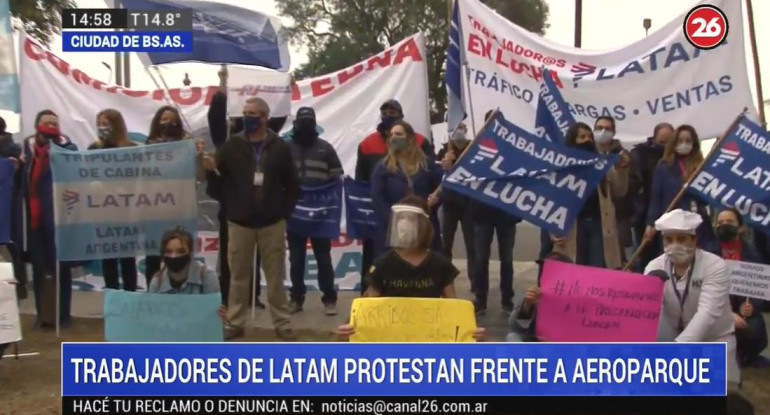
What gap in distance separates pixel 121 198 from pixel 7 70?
81.5 inches

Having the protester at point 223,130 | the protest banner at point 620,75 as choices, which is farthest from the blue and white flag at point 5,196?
the protest banner at point 620,75

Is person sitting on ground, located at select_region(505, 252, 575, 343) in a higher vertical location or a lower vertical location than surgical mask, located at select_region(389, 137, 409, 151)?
lower

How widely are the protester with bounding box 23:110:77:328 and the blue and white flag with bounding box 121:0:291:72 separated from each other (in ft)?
4.16

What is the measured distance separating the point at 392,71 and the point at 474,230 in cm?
216

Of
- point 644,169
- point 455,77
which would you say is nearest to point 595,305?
point 644,169

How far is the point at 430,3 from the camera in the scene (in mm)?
39656

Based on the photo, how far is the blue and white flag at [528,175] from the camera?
7.37 m

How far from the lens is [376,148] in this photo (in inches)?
344

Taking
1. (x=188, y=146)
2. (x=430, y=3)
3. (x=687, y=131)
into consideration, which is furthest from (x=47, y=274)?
(x=430, y=3)

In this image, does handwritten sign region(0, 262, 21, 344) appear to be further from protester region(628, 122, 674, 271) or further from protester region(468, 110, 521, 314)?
protester region(628, 122, 674, 271)

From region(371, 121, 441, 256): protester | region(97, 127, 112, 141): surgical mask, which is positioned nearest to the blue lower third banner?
region(97, 127, 112, 141): surgical mask

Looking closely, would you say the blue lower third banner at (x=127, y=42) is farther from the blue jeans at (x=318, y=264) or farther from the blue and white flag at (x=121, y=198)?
the blue jeans at (x=318, y=264)

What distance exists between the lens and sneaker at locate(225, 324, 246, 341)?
→ 7.44 m

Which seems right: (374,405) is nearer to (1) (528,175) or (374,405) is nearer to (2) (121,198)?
(1) (528,175)
